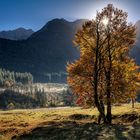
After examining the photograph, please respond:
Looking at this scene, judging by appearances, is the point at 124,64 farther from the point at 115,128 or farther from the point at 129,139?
the point at 129,139

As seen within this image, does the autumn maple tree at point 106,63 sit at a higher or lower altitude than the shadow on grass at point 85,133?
higher

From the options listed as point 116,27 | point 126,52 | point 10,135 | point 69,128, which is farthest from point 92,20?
point 10,135

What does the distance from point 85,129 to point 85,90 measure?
8063mm

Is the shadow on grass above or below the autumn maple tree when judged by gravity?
below

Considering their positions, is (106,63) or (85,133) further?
Result: (106,63)

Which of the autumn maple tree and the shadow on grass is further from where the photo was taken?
the autumn maple tree

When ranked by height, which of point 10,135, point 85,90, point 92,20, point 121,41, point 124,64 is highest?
point 92,20

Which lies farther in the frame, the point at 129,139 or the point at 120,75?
the point at 120,75

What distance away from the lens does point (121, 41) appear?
40.6 metres

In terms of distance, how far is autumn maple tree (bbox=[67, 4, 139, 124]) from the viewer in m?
40.0

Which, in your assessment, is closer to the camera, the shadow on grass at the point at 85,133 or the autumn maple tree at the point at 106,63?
the shadow on grass at the point at 85,133

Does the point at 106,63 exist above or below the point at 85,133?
above

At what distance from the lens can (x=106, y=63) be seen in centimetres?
4112

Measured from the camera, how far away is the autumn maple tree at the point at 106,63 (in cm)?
4000
